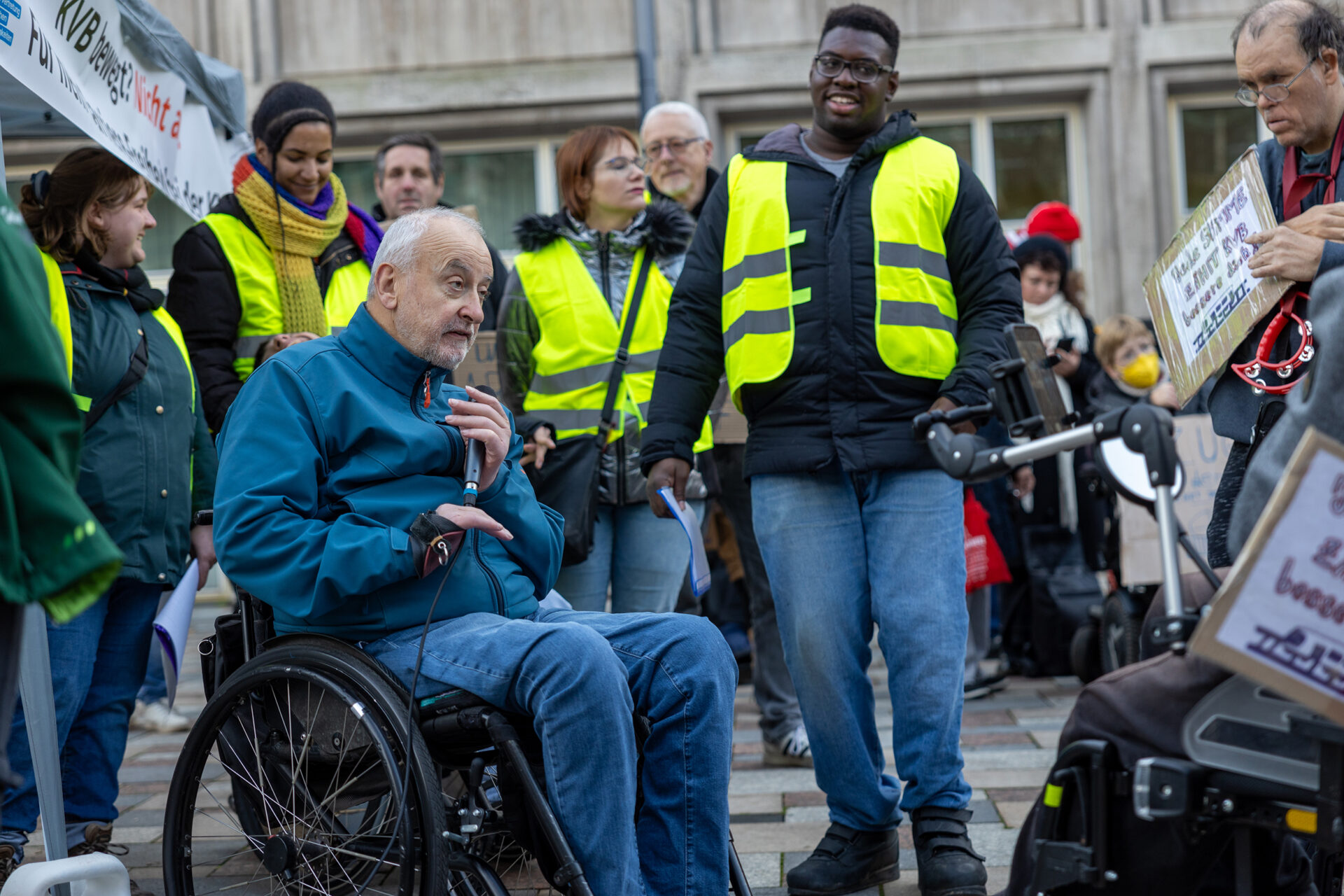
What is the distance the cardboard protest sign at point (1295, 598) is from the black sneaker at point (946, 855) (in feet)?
5.17

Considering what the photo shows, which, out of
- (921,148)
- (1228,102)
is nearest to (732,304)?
(921,148)

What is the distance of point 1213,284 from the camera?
10.1ft

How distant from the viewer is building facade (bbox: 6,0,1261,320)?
9.85 metres

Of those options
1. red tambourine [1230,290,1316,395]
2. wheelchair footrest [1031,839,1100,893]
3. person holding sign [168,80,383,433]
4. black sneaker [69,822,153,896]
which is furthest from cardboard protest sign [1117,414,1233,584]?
black sneaker [69,822,153,896]

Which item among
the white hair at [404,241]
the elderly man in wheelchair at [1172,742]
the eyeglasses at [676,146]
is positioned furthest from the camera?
the eyeglasses at [676,146]

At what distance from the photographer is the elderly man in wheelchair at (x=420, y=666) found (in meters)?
2.58

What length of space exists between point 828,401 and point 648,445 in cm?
47

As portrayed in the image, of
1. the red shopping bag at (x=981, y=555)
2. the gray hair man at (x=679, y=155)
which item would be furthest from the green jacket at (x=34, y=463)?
the red shopping bag at (x=981, y=555)

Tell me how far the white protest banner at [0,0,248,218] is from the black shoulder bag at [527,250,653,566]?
142cm

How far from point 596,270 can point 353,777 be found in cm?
216

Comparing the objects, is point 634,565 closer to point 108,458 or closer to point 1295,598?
point 108,458

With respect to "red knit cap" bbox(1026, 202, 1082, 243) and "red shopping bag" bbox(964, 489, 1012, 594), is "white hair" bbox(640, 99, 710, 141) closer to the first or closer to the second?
"red shopping bag" bbox(964, 489, 1012, 594)

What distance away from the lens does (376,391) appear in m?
3.00

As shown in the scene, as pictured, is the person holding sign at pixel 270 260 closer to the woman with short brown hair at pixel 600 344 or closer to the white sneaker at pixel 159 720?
the woman with short brown hair at pixel 600 344
